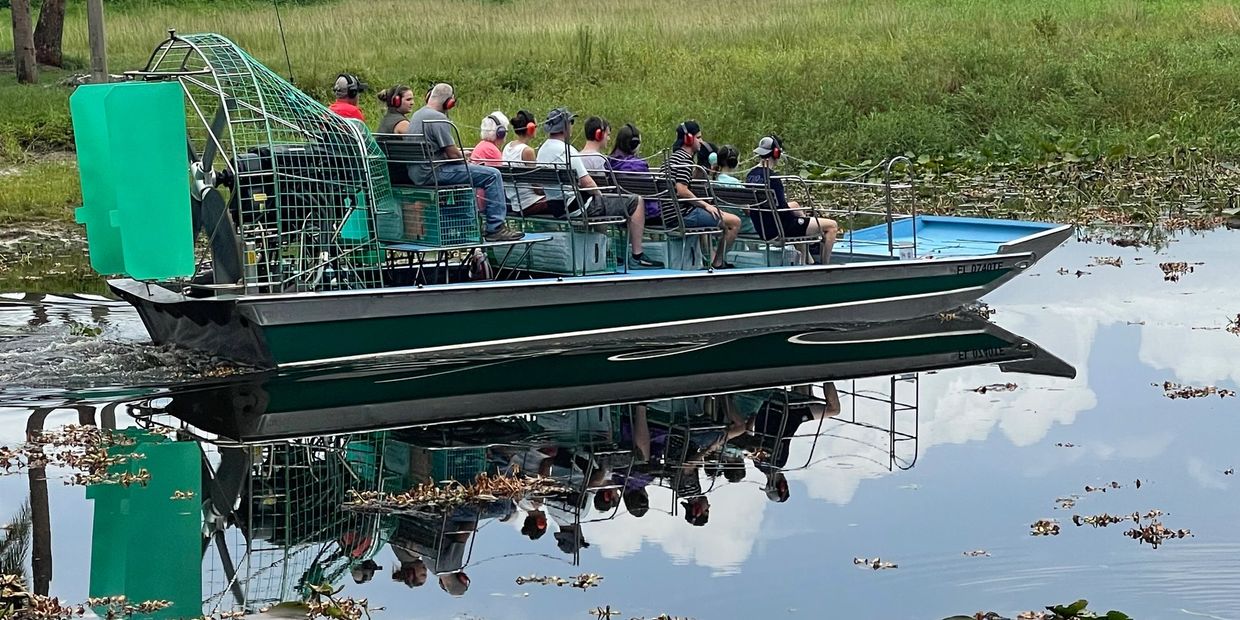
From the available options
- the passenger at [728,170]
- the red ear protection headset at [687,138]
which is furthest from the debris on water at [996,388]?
the red ear protection headset at [687,138]

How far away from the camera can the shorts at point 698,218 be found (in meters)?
13.9

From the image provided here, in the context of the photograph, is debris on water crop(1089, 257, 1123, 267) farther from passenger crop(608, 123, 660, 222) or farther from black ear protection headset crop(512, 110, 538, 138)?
black ear protection headset crop(512, 110, 538, 138)

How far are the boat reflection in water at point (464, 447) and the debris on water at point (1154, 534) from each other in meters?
1.63

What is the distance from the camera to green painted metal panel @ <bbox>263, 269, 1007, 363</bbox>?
11.8 meters

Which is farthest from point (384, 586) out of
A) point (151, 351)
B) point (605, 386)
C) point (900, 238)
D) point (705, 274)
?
point (900, 238)

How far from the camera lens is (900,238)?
16.5 m

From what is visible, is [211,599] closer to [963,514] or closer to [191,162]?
[963,514]

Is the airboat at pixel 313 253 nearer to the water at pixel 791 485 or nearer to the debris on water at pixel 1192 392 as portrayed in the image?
the water at pixel 791 485

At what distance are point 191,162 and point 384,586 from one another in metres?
5.56

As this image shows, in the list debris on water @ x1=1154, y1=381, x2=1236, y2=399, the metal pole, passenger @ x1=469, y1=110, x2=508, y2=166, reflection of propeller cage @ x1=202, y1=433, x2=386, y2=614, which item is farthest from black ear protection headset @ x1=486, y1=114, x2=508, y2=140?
debris on water @ x1=1154, y1=381, x2=1236, y2=399

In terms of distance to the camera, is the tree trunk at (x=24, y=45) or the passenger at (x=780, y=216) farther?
the tree trunk at (x=24, y=45)

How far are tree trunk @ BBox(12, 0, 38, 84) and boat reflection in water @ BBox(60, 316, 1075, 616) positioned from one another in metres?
17.7

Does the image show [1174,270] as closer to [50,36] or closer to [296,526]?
[296,526]

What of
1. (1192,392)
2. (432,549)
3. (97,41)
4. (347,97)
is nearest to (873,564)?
(432,549)
